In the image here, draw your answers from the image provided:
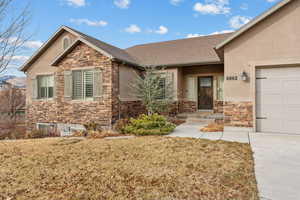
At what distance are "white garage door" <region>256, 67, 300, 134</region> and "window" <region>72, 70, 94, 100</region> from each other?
8072mm

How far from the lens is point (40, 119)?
1189 cm

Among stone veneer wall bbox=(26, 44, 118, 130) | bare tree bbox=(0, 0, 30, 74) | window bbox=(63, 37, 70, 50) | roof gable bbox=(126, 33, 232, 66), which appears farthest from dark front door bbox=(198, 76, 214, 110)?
bare tree bbox=(0, 0, 30, 74)

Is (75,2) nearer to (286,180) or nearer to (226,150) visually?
(226,150)

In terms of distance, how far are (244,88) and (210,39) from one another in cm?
770

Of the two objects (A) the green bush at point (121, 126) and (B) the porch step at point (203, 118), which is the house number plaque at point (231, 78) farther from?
(A) the green bush at point (121, 126)

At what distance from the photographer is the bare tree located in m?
8.08

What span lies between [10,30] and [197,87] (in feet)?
35.3

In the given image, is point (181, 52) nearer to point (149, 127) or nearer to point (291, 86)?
point (149, 127)

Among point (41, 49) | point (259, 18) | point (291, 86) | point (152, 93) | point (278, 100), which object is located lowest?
point (278, 100)

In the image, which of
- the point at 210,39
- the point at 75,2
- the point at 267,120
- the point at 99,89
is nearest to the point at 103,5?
the point at 75,2

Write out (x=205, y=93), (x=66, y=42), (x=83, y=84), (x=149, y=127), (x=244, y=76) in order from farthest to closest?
(x=66, y=42)
(x=205, y=93)
(x=83, y=84)
(x=149, y=127)
(x=244, y=76)

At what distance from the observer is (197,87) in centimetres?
1206

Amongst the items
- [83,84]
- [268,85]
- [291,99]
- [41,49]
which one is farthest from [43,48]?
[291,99]

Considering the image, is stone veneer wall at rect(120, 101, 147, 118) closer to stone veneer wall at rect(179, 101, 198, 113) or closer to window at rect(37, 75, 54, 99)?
stone veneer wall at rect(179, 101, 198, 113)
